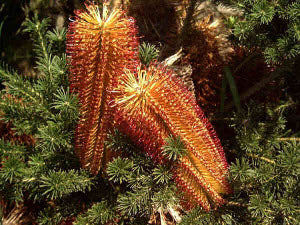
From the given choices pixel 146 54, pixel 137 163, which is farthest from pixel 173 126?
pixel 146 54

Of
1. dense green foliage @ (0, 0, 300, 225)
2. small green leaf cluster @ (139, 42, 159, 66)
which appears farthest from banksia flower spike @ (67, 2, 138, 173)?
small green leaf cluster @ (139, 42, 159, 66)

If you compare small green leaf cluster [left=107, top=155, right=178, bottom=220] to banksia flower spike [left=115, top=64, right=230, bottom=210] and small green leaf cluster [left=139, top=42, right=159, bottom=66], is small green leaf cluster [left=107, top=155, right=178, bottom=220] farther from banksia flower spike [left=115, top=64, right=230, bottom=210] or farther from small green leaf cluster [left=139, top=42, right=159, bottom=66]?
small green leaf cluster [left=139, top=42, right=159, bottom=66]

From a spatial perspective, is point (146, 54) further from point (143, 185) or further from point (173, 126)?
point (143, 185)

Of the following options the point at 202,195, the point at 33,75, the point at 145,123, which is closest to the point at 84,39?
the point at 145,123

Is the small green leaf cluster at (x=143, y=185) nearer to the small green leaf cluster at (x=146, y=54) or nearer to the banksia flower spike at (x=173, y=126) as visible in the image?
the banksia flower spike at (x=173, y=126)

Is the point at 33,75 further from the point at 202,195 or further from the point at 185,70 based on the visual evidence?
the point at 202,195
